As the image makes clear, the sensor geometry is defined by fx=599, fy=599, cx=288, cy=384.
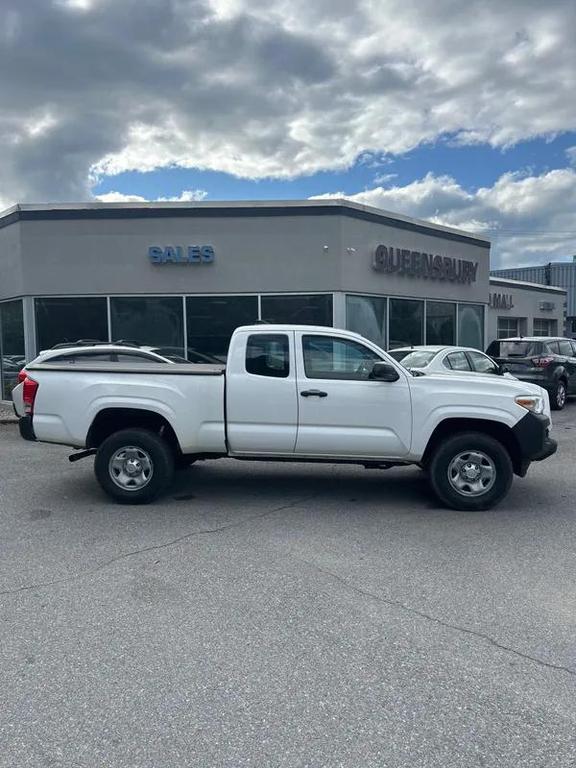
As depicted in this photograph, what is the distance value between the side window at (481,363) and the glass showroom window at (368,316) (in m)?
3.14

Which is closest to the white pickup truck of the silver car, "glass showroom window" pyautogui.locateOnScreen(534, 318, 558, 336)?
the silver car

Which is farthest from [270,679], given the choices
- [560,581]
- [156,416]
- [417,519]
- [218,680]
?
[156,416]

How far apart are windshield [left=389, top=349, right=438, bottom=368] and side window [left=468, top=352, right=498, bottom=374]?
1.23m

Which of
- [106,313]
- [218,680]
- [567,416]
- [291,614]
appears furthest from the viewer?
[106,313]

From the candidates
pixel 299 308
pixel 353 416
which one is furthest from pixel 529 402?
pixel 299 308

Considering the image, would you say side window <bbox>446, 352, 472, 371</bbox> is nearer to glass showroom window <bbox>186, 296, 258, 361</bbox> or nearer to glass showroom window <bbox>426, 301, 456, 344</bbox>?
glass showroom window <bbox>186, 296, 258, 361</bbox>

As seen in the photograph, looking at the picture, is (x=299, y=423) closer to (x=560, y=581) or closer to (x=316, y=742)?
(x=560, y=581)

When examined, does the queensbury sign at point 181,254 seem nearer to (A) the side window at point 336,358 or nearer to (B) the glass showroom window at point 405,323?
(B) the glass showroom window at point 405,323

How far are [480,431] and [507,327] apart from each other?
901 inches

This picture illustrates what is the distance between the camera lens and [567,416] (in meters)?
13.4

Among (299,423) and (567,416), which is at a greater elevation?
(299,423)

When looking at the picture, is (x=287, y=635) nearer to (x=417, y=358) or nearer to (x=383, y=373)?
(x=383, y=373)

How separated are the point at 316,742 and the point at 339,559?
2.21 metres

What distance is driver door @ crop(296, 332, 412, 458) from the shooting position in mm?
6223
